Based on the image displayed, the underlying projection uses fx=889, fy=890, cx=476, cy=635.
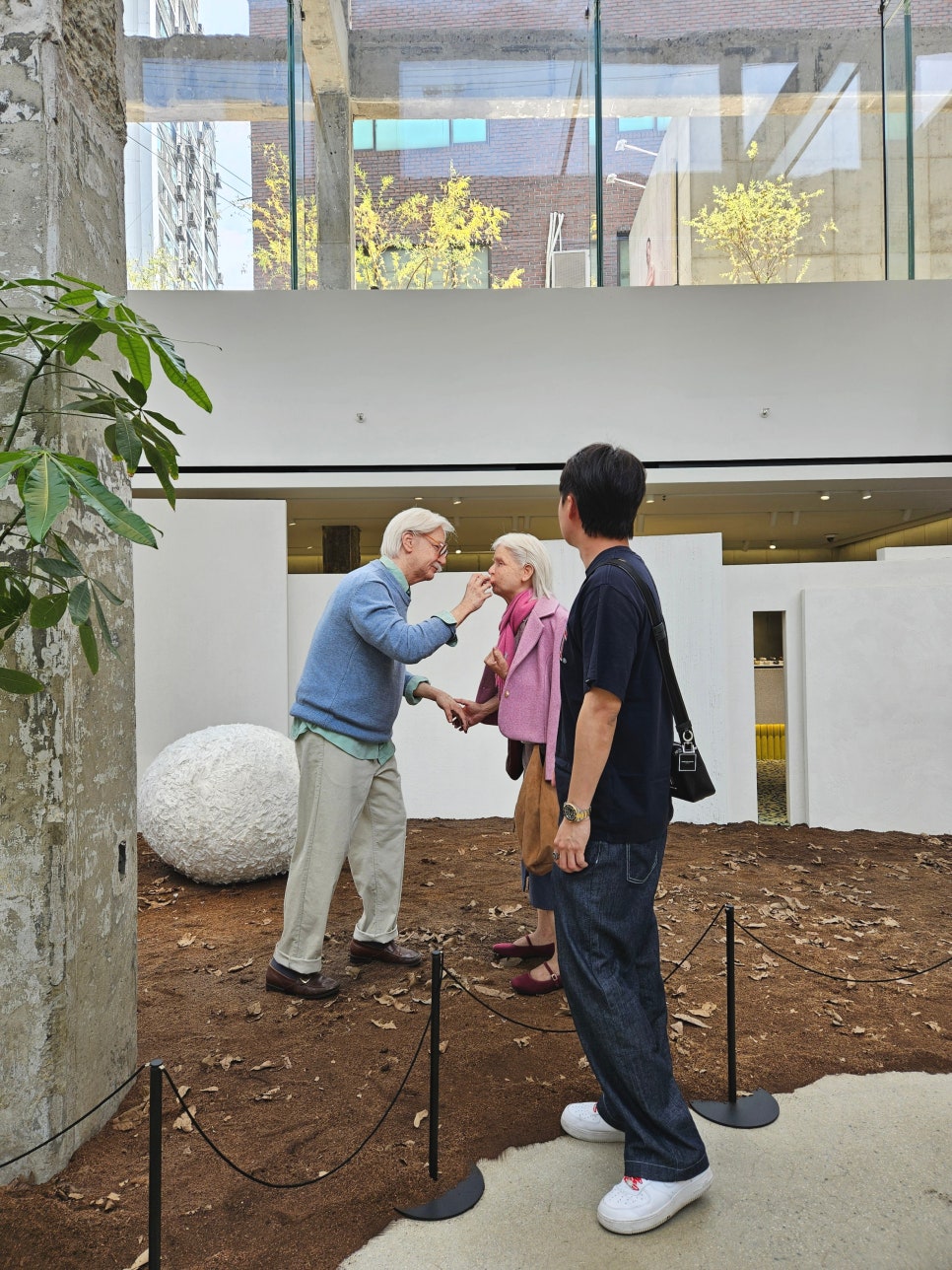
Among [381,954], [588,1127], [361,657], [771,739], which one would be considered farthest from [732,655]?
[588,1127]

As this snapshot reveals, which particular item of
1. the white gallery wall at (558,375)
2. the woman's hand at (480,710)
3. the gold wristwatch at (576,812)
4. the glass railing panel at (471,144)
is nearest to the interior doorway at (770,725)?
the white gallery wall at (558,375)

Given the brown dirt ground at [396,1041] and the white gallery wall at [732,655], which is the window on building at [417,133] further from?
the brown dirt ground at [396,1041]

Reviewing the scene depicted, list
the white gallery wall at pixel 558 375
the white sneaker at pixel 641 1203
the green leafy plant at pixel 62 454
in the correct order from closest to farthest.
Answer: the green leafy plant at pixel 62 454 → the white sneaker at pixel 641 1203 → the white gallery wall at pixel 558 375

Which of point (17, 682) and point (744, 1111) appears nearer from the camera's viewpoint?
point (17, 682)

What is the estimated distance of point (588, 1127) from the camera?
104 inches

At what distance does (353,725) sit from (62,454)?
1896 mm

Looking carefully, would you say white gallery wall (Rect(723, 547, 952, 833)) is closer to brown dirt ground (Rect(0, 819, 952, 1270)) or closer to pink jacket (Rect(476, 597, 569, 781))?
brown dirt ground (Rect(0, 819, 952, 1270))

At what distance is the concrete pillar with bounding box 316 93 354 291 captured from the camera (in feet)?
24.9

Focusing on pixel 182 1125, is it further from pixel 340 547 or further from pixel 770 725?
pixel 770 725

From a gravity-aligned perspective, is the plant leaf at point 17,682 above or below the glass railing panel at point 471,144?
below

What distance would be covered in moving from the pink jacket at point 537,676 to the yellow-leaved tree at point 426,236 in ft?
15.3

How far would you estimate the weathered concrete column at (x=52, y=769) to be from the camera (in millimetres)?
2373

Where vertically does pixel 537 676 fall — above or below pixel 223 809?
above

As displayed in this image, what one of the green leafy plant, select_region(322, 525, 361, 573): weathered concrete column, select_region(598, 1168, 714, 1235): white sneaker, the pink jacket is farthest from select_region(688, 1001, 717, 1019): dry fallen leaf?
select_region(322, 525, 361, 573): weathered concrete column
